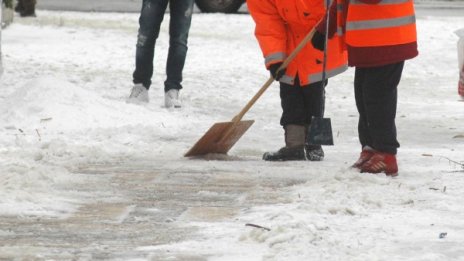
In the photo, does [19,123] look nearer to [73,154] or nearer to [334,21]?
[73,154]

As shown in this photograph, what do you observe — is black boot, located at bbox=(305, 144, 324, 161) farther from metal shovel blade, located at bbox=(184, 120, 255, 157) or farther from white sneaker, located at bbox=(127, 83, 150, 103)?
white sneaker, located at bbox=(127, 83, 150, 103)

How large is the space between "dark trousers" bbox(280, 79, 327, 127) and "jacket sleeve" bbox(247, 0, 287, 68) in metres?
0.24

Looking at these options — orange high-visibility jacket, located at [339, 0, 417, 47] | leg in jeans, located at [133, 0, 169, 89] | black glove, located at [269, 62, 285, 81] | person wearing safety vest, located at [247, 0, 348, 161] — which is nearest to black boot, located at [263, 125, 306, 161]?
person wearing safety vest, located at [247, 0, 348, 161]

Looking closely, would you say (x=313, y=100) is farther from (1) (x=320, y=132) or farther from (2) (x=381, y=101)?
(2) (x=381, y=101)

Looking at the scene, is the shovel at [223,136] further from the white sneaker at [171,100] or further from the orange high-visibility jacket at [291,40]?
the white sneaker at [171,100]

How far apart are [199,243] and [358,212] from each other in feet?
2.65

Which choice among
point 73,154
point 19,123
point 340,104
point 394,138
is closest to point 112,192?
point 73,154

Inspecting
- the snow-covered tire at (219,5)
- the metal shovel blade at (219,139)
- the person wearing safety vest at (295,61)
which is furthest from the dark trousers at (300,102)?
the snow-covered tire at (219,5)

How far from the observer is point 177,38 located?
8992mm

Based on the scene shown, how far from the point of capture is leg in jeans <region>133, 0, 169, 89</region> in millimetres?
8961

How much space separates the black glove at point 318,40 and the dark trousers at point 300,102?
0.39 meters

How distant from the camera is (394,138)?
6164 millimetres

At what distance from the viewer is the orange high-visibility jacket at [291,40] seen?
6.65m

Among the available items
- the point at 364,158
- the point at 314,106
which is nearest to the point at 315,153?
the point at 314,106
